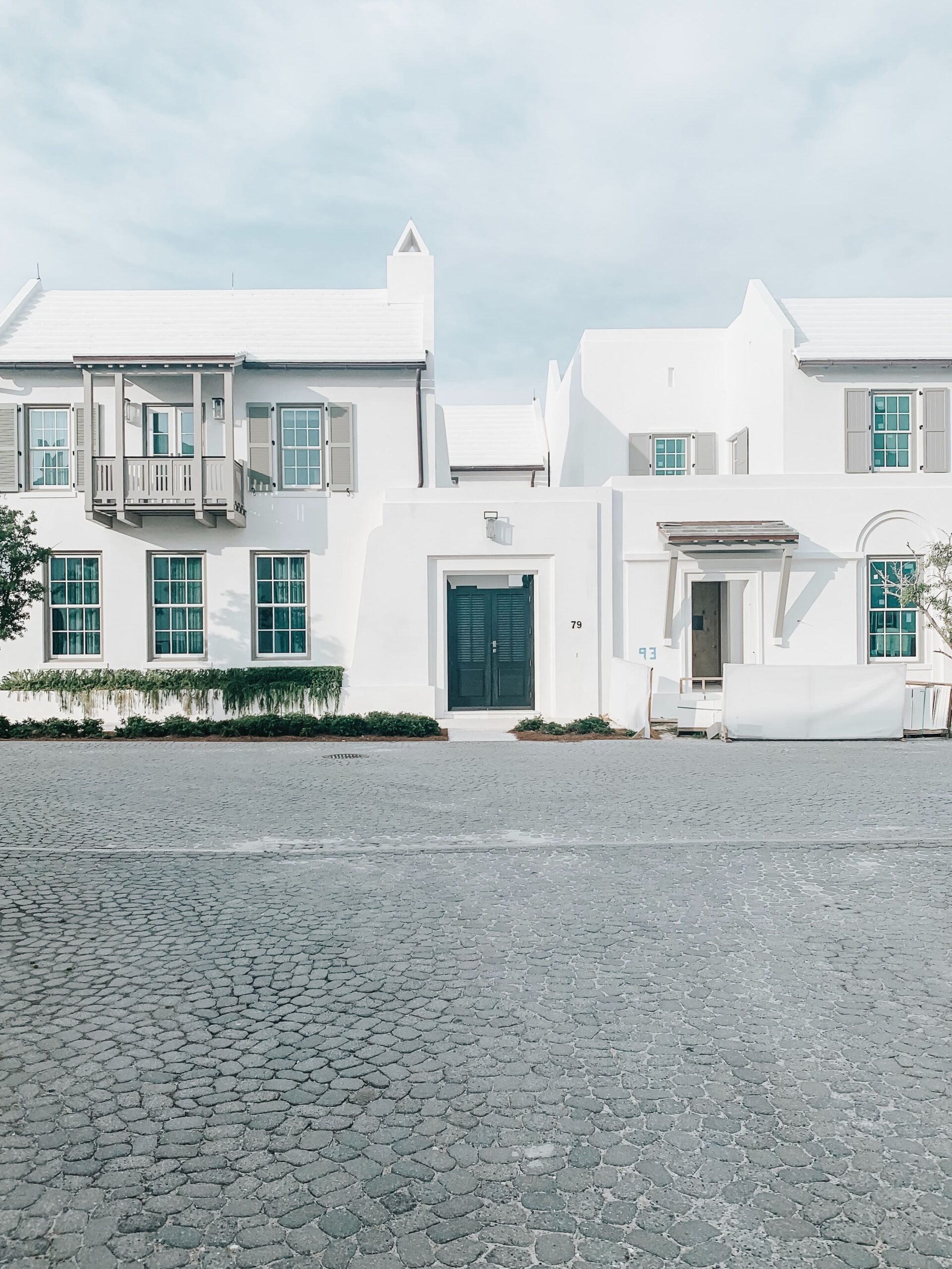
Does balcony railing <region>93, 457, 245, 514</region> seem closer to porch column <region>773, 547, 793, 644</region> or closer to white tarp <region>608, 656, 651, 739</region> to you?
white tarp <region>608, 656, 651, 739</region>

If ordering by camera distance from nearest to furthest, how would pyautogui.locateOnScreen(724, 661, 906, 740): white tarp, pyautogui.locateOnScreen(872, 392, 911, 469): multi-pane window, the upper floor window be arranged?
pyautogui.locateOnScreen(724, 661, 906, 740): white tarp → the upper floor window → pyautogui.locateOnScreen(872, 392, 911, 469): multi-pane window

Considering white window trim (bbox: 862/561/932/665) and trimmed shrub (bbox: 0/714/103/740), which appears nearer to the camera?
trimmed shrub (bbox: 0/714/103/740)

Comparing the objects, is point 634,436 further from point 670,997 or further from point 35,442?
point 670,997

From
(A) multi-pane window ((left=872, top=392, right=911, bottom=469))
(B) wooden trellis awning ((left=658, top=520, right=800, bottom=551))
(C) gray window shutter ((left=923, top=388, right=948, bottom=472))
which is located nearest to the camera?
(B) wooden trellis awning ((left=658, top=520, right=800, bottom=551))

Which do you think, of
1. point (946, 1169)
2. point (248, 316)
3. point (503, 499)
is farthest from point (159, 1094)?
point (248, 316)

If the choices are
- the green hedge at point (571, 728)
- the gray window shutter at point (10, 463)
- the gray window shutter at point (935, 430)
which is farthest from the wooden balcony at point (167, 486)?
the gray window shutter at point (935, 430)

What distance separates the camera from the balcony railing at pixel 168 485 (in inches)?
709

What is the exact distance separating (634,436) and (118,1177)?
21.9 m

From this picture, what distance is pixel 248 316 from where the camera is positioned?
20.9 m

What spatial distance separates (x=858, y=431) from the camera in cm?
1992

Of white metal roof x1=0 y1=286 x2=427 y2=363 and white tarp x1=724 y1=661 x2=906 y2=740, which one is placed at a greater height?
white metal roof x1=0 y1=286 x2=427 y2=363

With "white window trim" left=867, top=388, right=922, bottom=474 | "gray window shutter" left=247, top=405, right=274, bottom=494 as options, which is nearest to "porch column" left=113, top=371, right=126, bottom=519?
"gray window shutter" left=247, top=405, right=274, bottom=494

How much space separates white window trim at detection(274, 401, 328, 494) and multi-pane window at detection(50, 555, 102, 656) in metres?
4.14

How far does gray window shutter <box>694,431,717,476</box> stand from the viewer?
23.4 meters
